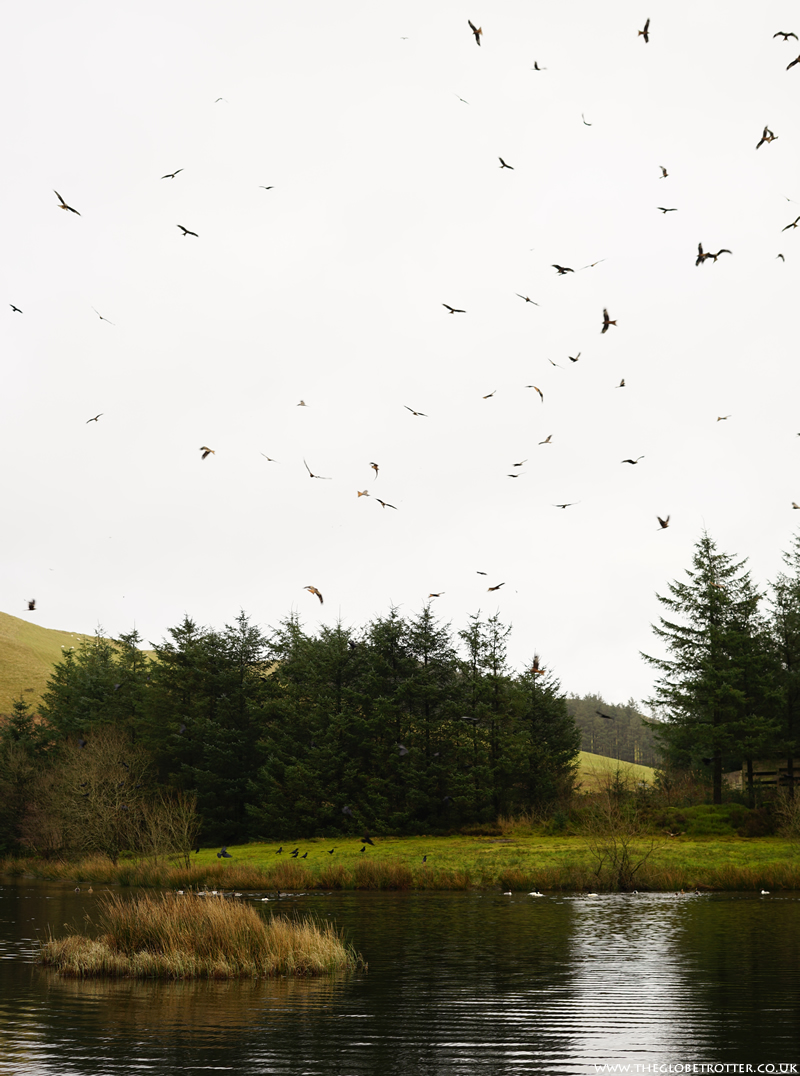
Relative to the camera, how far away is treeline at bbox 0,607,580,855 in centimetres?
A: 7031

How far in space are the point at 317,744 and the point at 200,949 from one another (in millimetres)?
51445

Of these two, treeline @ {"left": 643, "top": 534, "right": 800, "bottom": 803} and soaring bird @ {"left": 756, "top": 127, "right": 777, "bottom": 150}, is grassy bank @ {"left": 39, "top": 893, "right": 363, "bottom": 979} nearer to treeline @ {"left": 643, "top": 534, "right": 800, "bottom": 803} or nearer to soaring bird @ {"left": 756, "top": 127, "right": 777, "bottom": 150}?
soaring bird @ {"left": 756, "top": 127, "right": 777, "bottom": 150}

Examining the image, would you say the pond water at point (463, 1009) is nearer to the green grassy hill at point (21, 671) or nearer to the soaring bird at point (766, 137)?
the soaring bird at point (766, 137)

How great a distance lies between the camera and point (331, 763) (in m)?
72.4

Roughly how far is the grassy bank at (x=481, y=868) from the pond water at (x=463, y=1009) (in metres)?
11.3

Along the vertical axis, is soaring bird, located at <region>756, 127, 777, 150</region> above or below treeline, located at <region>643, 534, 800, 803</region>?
above

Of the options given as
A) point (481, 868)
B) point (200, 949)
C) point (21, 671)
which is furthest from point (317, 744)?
point (21, 671)

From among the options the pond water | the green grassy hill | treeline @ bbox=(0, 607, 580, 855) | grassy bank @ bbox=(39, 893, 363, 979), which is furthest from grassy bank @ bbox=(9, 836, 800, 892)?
the green grassy hill

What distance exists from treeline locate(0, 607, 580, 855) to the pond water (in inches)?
1553

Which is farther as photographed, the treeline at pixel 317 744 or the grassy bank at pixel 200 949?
the treeline at pixel 317 744

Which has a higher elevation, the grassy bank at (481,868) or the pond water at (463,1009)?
the pond water at (463,1009)

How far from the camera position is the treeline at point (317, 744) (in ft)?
231

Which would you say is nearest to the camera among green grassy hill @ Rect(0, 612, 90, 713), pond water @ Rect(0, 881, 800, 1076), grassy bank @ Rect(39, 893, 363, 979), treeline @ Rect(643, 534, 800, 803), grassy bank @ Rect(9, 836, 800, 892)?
pond water @ Rect(0, 881, 800, 1076)

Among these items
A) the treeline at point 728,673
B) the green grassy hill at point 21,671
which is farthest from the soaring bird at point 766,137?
the green grassy hill at point 21,671
